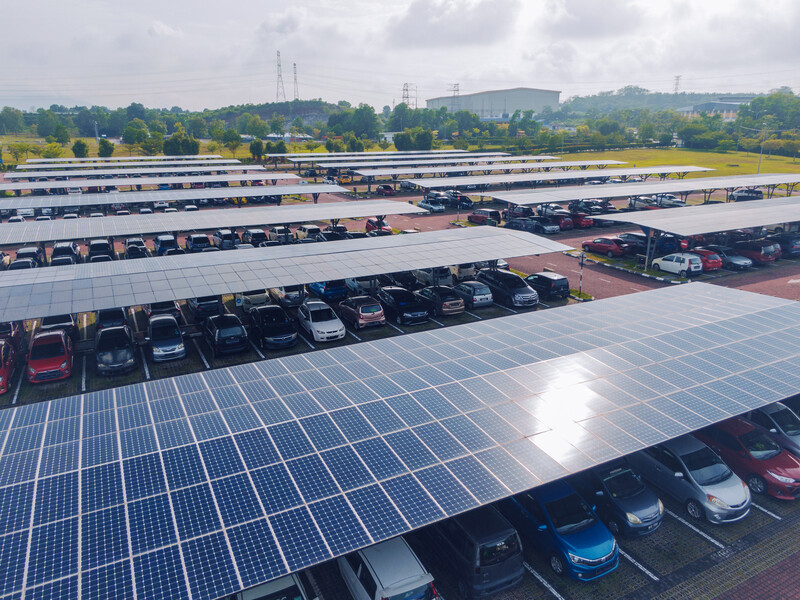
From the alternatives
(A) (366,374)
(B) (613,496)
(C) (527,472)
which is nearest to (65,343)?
(A) (366,374)

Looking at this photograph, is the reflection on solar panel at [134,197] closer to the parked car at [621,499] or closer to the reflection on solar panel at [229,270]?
the reflection on solar panel at [229,270]

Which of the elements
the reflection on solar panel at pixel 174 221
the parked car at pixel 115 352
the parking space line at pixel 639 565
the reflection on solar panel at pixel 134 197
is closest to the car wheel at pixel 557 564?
the parking space line at pixel 639 565

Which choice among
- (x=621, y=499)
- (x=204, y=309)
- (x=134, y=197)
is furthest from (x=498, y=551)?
(x=134, y=197)

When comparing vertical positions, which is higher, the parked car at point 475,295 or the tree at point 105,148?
the tree at point 105,148

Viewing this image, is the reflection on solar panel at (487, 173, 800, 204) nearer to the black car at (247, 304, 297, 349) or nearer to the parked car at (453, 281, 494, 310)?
the parked car at (453, 281, 494, 310)

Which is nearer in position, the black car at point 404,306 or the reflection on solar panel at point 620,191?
the black car at point 404,306

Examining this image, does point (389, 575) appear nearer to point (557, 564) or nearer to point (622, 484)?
point (557, 564)
